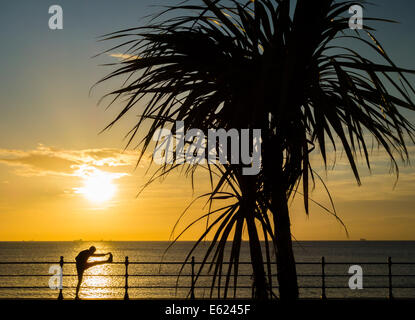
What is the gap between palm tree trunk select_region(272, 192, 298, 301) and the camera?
161 inches

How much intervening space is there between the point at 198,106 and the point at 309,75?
38.5 inches

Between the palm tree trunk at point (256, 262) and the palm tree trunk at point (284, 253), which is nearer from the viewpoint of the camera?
the palm tree trunk at point (284, 253)

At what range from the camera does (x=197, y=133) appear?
432 cm
